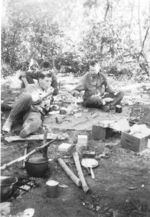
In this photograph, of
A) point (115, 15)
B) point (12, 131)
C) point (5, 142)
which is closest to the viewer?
point (5, 142)

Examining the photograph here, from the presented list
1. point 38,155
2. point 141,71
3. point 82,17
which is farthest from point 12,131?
point 82,17

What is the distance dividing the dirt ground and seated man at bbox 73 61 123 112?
2526 millimetres

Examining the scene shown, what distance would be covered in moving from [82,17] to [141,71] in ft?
13.1

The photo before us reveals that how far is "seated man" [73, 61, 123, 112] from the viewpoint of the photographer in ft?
22.2

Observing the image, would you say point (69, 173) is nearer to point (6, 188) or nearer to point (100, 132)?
point (6, 188)

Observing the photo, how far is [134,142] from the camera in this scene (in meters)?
4.30

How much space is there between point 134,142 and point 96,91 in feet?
9.64

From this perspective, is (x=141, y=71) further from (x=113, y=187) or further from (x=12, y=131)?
(x=113, y=187)

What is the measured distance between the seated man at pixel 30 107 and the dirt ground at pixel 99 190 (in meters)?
0.53

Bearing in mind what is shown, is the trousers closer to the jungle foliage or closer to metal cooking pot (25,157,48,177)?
metal cooking pot (25,157,48,177)

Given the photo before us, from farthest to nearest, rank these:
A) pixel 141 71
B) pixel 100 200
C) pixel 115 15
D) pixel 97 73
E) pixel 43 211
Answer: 1. pixel 115 15
2. pixel 141 71
3. pixel 97 73
4. pixel 100 200
5. pixel 43 211

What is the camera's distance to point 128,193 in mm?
3102

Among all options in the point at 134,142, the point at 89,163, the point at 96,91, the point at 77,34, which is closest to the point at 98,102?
the point at 96,91

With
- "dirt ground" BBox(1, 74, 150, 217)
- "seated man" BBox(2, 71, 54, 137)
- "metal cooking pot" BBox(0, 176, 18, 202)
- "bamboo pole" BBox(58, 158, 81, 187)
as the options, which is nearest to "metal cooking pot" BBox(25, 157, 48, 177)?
"dirt ground" BBox(1, 74, 150, 217)
